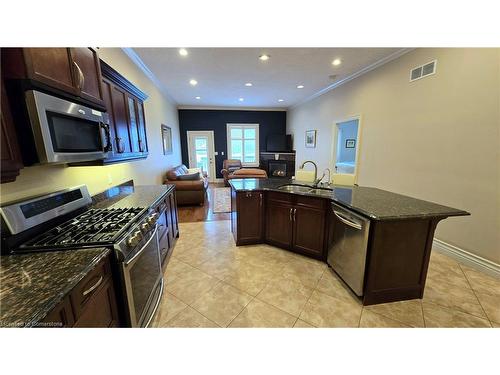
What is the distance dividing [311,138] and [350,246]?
5.01 metres

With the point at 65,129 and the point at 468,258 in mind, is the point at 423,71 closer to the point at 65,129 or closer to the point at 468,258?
the point at 468,258

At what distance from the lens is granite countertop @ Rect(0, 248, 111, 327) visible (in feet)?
2.24

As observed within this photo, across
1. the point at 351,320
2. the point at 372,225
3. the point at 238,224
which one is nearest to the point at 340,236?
the point at 372,225

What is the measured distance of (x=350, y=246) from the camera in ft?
6.21

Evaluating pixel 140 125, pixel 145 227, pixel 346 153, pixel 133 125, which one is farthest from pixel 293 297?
pixel 346 153

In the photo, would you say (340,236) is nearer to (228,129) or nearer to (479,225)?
(479,225)

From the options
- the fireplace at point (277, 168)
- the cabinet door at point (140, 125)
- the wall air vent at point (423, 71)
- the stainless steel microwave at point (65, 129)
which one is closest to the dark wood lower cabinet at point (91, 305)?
the stainless steel microwave at point (65, 129)

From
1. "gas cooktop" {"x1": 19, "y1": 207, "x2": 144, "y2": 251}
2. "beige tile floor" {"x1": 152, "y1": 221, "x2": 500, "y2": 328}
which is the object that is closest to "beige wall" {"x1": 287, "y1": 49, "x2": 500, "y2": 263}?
"beige tile floor" {"x1": 152, "y1": 221, "x2": 500, "y2": 328}

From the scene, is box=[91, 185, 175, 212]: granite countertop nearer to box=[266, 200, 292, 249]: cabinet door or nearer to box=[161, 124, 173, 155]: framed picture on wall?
box=[266, 200, 292, 249]: cabinet door

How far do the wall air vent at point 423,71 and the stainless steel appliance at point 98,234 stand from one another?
4.02m

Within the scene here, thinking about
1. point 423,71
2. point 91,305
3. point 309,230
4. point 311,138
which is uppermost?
point 423,71

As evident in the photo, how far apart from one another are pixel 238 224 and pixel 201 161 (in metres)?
6.09

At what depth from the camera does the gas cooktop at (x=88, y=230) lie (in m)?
1.15
